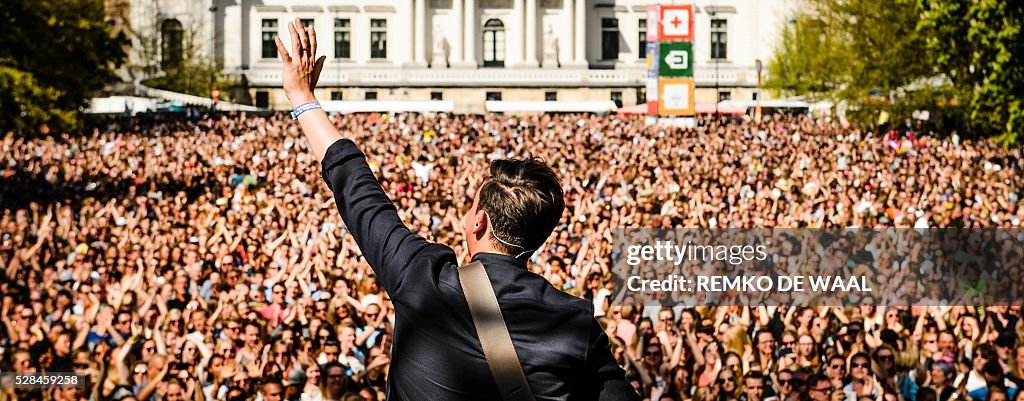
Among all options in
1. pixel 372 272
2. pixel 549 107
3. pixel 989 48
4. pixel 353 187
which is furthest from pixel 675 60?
pixel 353 187

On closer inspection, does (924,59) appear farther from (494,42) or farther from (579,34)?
(494,42)

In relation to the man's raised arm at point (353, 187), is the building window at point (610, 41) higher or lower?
higher

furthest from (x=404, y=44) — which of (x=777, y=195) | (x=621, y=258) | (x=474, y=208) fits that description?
(x=474, y=208)

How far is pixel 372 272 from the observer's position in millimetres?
11609

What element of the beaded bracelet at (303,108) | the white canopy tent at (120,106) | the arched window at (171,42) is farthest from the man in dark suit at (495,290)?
the arched window at (171,42)

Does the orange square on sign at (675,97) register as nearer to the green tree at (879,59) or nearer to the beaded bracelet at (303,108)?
the green tree at (879,59)

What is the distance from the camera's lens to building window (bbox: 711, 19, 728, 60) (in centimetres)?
8712

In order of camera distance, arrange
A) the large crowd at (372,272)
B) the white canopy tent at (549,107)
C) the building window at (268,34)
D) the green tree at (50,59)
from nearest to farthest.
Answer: the large crowd at (372,272) → the green tree at (50,59) → the white canopy tent at (549,107) → the building window at (268,34)

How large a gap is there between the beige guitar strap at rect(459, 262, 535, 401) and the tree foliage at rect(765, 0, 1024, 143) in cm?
3397

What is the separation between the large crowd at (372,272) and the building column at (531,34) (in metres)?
50.4

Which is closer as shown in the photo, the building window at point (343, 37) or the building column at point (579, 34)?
the building column at point (579, 34)

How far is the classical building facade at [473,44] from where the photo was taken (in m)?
79.3

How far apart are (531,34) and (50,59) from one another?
45.1 meters

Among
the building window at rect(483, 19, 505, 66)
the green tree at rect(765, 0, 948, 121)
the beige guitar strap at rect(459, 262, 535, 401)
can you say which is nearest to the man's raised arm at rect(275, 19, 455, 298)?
the beige guitar strap at rect(459, 262, 535, 401)
